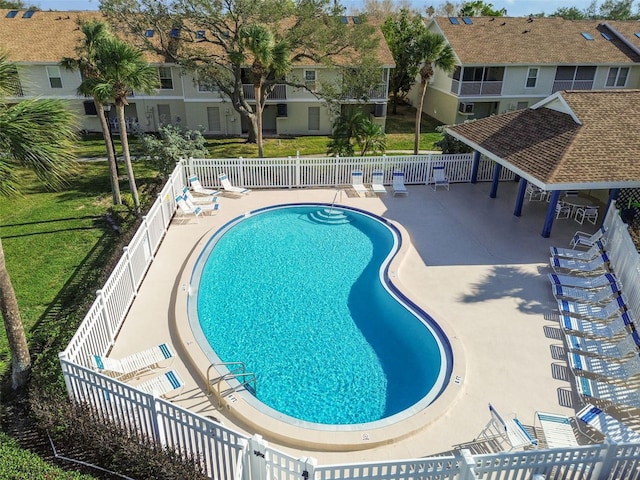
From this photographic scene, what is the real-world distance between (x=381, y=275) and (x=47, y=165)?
840 cm

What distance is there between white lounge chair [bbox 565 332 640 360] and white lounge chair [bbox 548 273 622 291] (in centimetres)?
194

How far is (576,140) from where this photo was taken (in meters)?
15.3

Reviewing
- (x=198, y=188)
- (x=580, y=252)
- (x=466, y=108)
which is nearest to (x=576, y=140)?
(x=580, y=252)

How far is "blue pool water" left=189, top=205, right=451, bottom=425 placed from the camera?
932 centimetres

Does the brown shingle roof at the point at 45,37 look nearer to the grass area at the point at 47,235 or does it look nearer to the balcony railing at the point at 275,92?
the balcony railing at the point at 275,92

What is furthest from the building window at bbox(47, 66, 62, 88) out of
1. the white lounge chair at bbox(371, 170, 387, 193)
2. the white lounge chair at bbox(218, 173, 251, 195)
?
the white lounge chair at bbox(371, 170, 387, 193)

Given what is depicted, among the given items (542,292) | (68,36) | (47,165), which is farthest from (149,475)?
(68,36)

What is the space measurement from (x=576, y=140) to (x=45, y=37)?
101 ft

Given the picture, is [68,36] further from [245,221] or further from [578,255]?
[578,255]

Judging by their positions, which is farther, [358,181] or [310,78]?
[310,78]

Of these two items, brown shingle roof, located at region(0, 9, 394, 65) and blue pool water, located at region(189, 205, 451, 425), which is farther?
brown shingle roof, located at region(0, 9, 394, 65)

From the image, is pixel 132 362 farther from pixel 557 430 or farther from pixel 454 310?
pixel 557 430

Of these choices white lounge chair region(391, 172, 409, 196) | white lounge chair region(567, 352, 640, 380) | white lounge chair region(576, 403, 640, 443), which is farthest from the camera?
white lounge chair region(391, 172, 409, 196)

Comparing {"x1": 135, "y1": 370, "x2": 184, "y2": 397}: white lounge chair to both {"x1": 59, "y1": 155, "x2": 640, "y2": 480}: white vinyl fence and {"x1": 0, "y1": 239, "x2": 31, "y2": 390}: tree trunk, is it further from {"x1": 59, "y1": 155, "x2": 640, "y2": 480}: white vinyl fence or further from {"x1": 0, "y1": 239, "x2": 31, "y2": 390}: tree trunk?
{"x1": 0, "y1": 239, "x2": 31, "y2": 390}: tree trunk
